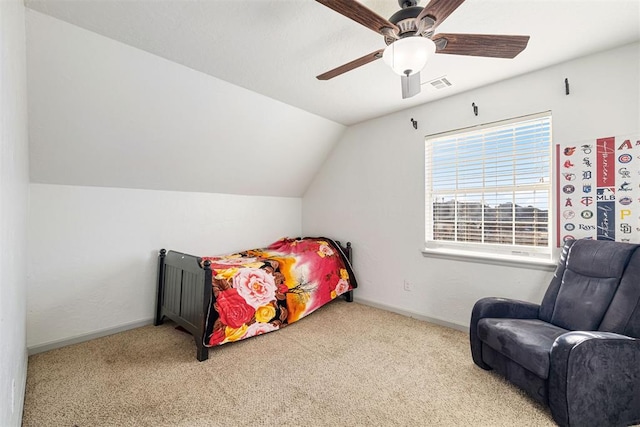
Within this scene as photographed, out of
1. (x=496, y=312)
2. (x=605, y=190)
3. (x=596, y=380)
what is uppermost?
(x=605, y=190)

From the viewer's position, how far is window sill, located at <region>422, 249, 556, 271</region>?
7.93ft

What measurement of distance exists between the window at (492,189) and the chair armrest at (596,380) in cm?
105

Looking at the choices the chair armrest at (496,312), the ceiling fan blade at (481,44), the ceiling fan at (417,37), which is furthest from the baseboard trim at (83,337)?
the ceiling fan blade at (481,44)

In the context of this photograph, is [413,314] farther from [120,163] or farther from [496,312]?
[120,163]

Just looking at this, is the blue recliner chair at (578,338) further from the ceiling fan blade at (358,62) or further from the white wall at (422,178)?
the ceiling fan blade at (358,62)

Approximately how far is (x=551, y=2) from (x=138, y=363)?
11.9ft

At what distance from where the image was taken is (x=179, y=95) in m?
2.47

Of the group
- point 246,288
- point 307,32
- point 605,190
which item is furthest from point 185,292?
point 605,190

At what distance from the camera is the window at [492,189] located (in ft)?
8.25

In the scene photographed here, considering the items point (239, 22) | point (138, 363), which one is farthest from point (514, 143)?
point (138, 363)

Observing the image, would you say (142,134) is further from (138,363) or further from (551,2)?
(551,2)

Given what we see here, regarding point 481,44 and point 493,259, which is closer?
point 481,44

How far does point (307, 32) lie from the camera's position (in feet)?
6.15

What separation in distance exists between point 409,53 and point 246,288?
2171 millimetres
